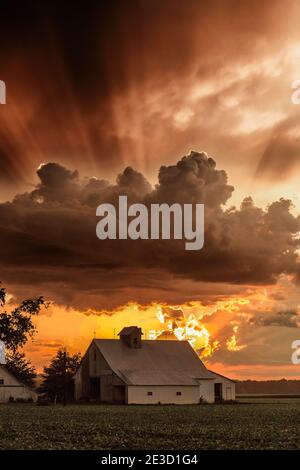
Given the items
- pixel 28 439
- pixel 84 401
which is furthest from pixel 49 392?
pixel 28 439

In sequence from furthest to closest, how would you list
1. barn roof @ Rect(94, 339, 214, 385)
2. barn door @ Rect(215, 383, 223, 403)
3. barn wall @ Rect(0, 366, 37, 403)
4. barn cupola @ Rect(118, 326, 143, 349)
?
barn cupola @ Rect(118, 326, 143, 349) → barn door @ Rect(215, 383, 223, 403) → barn roof @ Rect(94, 339, 214, 385) → barn wall @ Rect(0, 366, 37, 403)

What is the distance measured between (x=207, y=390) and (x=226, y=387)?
533cm

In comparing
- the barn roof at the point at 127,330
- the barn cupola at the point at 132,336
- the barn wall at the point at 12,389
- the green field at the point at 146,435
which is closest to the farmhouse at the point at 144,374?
the barn cupola at the point at 132,336

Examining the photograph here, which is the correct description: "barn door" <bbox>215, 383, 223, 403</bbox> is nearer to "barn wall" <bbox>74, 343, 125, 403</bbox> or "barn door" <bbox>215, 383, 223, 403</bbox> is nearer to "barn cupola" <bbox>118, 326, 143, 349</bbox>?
"barn cupola" <bbox>118, 326, 143, 349</bbox>

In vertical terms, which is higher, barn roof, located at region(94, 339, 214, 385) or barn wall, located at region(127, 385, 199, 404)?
barn roof, located at region(94, 339, 214, 385)

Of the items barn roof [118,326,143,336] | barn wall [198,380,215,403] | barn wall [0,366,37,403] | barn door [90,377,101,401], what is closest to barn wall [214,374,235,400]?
barn wall [198,380,215,403]

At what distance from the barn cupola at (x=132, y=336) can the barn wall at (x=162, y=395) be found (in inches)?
434

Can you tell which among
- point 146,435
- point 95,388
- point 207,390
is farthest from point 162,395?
point 146,435

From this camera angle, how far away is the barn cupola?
11238 centimetres

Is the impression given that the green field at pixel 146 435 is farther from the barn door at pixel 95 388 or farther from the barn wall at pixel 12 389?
the barn door at pixel 95 388

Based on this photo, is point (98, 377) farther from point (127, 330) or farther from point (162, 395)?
point (162, 395)

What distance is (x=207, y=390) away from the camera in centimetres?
10856

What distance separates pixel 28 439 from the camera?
37562 millimetres

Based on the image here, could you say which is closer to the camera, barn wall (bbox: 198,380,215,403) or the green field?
the green field
